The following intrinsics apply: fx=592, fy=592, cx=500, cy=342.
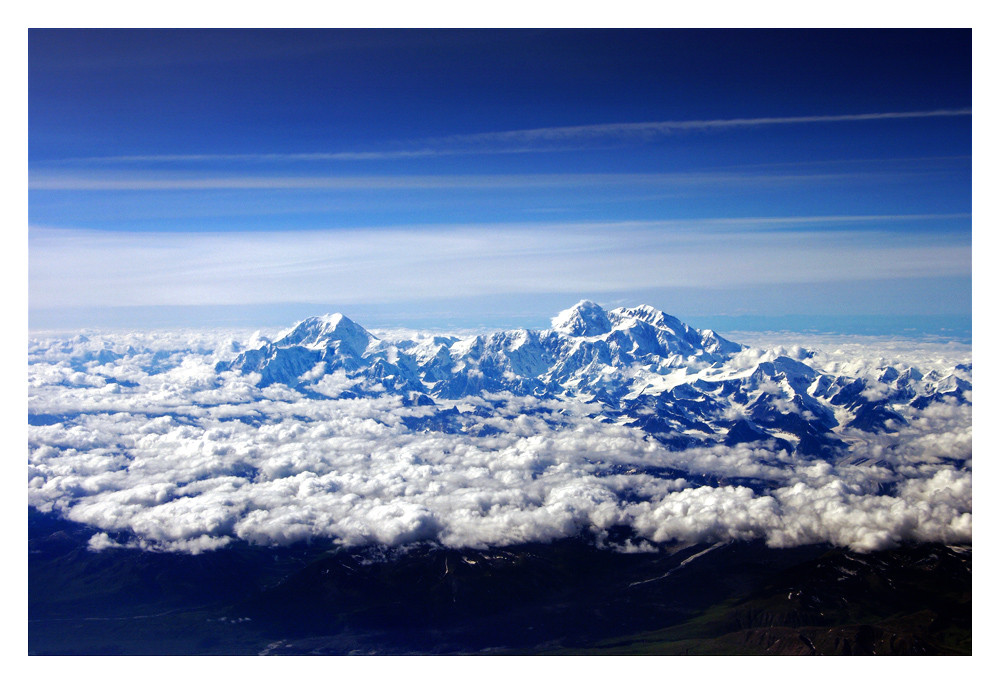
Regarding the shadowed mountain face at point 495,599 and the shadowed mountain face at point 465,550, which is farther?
the shadowed mountain face at point 465,550

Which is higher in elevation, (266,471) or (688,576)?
(266,471)

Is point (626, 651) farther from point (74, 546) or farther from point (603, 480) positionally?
point (74, 546)

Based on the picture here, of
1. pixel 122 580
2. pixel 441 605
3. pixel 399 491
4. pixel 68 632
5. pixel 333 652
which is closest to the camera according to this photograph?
pixel 333 652

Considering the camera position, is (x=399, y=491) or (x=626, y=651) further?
(x=399, y=491)

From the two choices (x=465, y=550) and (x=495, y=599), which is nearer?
(x=495, y=599)

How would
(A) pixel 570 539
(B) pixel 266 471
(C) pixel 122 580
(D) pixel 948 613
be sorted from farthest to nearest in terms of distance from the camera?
(B) pixel 266 471, (A) pixel 570 539, (C) pixel 122 580, (D) pixel 948 613

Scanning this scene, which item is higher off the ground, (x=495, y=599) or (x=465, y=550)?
(x=465, y=550)

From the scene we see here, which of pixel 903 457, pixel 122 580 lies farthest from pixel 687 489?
pixel 122 580

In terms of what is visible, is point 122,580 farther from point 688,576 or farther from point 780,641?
point 780,641

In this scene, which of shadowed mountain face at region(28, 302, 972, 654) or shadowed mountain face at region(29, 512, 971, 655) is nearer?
shadowed mountain face at region(29, 512, 971, 655)
